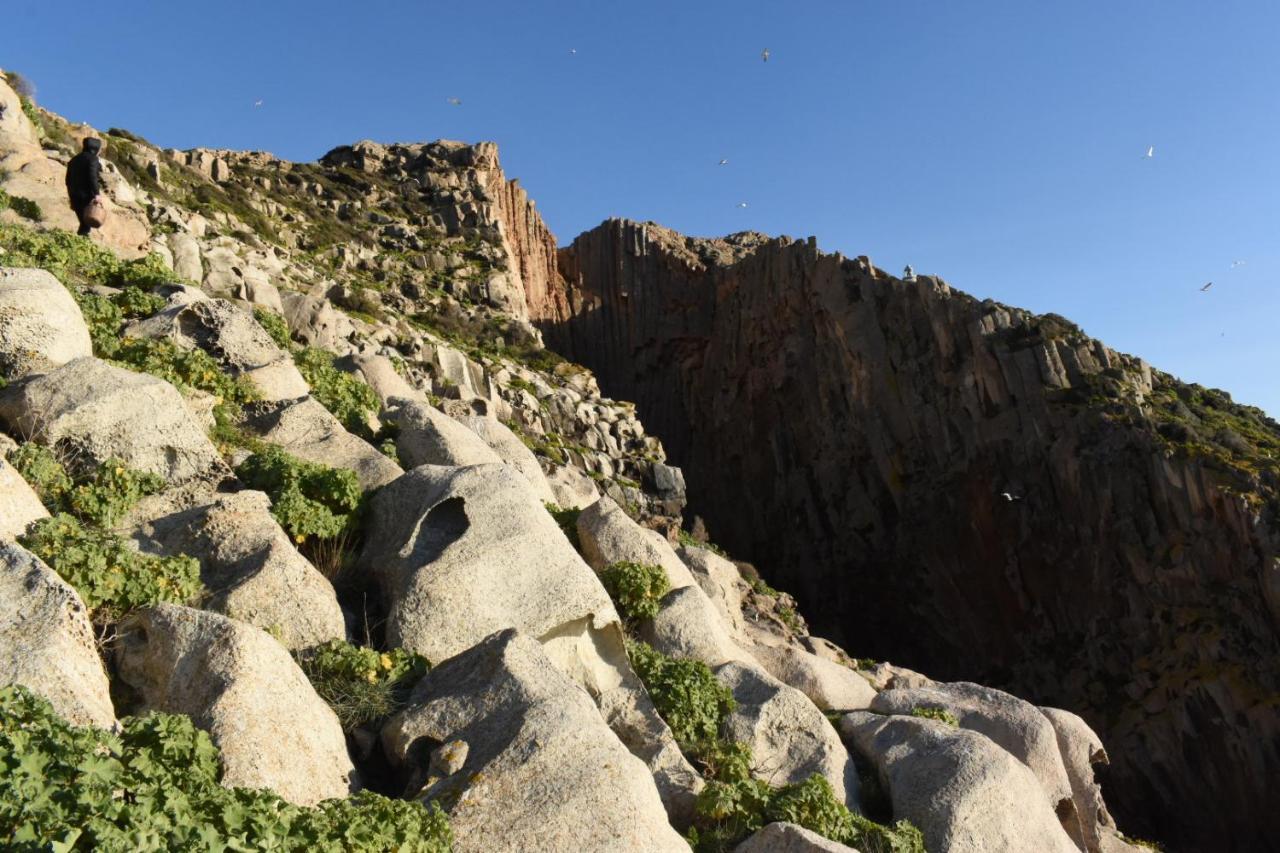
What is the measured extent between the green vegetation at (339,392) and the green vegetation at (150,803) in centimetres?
823

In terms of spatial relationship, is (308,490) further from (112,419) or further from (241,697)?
(241,697)

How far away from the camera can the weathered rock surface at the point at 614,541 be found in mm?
12898

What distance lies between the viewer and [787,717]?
10.9 meters

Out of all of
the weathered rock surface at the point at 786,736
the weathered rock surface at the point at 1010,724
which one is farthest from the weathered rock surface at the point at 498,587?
the weathered rock surface at the point at 1010,724

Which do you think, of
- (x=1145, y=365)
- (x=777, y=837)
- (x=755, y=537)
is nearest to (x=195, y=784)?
(x=777, y=837)

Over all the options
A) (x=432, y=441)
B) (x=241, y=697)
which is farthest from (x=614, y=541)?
(x=241, y=697)

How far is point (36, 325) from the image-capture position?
11266 mm

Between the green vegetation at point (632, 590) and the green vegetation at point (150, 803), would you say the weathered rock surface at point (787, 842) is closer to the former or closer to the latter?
the green vegetation at point (150, 803)

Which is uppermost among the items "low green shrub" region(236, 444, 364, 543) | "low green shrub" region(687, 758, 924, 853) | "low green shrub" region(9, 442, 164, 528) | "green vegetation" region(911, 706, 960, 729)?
"low green shrub" region(236, 444, 364, 543)

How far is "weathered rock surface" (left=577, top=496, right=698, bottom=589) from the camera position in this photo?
12.9 metres

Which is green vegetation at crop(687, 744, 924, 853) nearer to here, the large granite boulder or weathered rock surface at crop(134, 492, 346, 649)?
weathered rock surface at crop(134, 492, 346, 649)

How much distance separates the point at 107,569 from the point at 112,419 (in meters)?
2.74

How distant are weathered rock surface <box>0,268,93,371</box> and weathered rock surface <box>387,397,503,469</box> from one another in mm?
3953

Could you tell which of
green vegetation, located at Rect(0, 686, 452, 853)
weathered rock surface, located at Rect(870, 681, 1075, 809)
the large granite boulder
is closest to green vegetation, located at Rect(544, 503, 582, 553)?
weathered rock surface, located at Rect(870, 681, 1075, 809)
